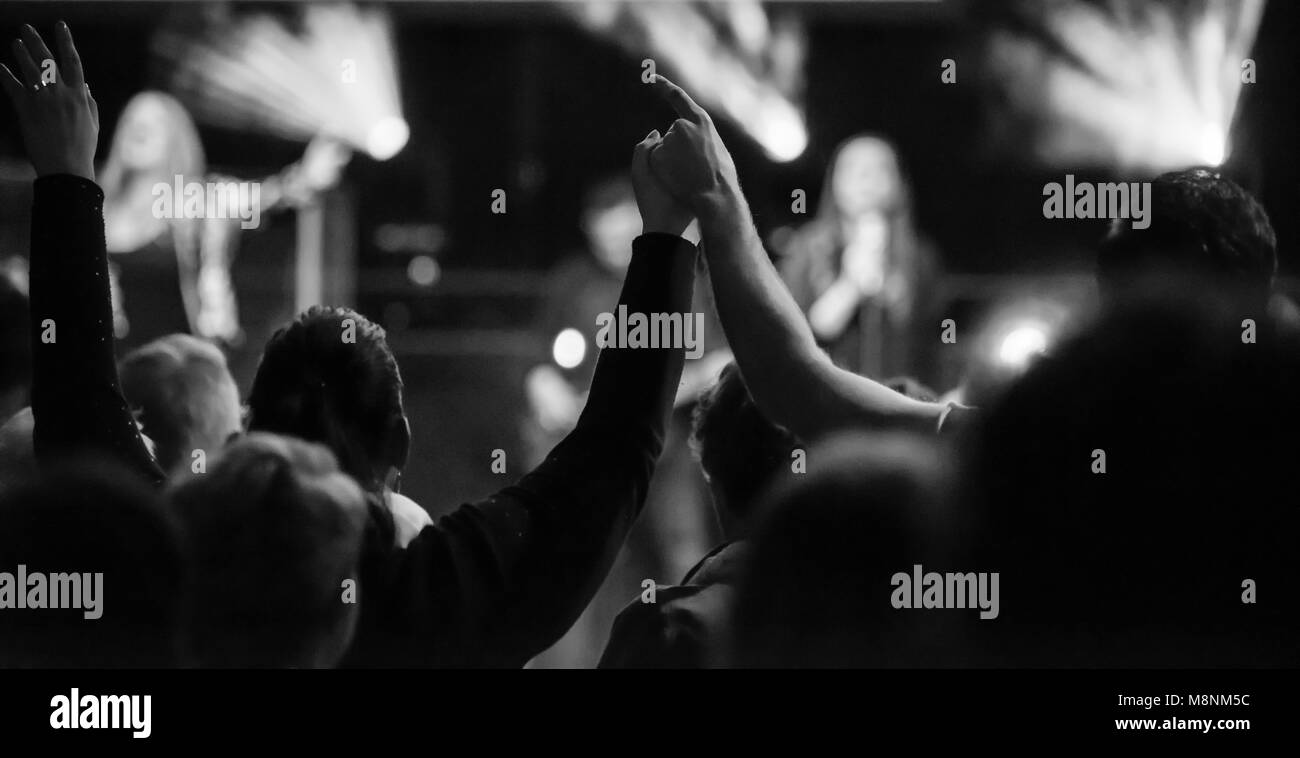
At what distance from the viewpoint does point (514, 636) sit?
230 cm

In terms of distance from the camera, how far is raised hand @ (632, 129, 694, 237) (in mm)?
2350

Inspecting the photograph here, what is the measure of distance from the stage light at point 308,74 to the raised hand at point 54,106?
6.0 inches

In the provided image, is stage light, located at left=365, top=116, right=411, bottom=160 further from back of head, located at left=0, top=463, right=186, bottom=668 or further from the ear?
back of head, located at left=0, top=463, right=186, bottom=668

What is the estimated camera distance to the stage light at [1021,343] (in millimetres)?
2381

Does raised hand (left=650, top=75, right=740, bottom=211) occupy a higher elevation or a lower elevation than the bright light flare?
lower

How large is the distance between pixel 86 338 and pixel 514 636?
0.85 m

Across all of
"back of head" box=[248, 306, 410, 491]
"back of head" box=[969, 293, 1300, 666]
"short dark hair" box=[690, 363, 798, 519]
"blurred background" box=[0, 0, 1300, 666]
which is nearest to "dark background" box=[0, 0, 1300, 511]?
"blurred background" box=[0, 0, 1300, 666]

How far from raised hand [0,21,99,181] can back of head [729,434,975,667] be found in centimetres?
130

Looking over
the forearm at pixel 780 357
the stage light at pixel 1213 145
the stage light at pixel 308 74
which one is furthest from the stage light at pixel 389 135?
the stage light at pixel 1213 145

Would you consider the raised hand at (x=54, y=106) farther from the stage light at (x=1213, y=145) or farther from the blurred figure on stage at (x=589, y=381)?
the stage light at (x=1213, y=145)

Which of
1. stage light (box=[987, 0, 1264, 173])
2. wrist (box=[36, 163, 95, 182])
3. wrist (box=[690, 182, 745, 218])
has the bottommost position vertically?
wrist (box=[690, 182, 745, 218])

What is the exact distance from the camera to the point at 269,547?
7.39 ft

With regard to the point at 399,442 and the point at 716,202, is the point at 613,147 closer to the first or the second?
the point at 716,202
